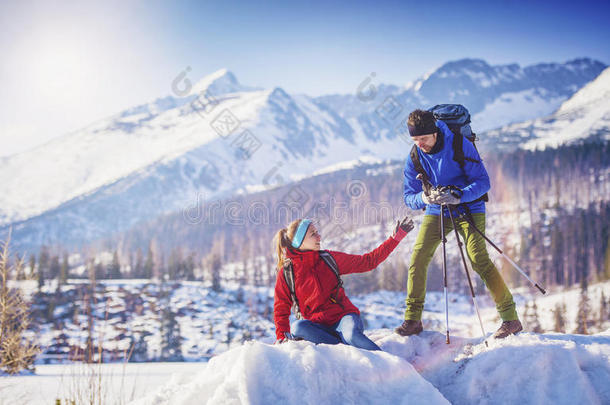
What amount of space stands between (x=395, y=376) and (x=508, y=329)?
229 centimetres

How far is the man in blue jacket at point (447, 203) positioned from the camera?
533 cm

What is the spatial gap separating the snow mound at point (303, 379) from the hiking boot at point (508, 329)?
191 cm

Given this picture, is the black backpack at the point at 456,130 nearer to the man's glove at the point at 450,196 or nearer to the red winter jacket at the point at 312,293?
the man's glove at the point at 450,196

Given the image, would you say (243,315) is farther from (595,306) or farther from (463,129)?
(463,129)

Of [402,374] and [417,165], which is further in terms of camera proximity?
[417,165]

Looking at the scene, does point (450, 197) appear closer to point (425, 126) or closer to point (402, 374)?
point (425, 126)

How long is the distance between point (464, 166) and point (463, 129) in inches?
24.6

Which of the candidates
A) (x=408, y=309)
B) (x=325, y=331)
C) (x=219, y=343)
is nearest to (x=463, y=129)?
(x=408, y=309)

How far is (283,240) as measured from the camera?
5516 mm

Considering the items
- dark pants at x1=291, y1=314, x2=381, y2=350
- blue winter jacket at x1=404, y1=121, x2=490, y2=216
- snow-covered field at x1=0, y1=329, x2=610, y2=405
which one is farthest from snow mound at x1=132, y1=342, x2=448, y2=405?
blue winter jacket at x1=404, y1=121, x2=490, y2=216

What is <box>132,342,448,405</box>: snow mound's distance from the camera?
11.3 feet

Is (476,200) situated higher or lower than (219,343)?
higher

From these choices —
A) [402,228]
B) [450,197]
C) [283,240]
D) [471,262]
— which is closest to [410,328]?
[471,262]

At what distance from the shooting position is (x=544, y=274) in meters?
109
